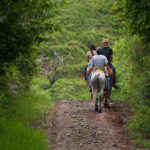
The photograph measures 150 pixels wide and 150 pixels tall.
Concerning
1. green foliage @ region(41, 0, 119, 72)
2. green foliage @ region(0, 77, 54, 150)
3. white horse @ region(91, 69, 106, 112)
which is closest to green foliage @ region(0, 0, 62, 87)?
green foliage @ region(0, 77, 54, 150)

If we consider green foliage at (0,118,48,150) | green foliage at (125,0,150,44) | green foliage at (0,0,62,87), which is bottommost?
green foliage at (0,118,48,150)

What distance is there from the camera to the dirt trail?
766cm

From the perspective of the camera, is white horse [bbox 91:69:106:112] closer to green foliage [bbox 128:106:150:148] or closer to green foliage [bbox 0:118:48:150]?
green foliage [bbox 128:106:150:148]

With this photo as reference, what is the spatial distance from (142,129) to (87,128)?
65.5 inches

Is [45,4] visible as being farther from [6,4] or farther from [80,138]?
[80,138]

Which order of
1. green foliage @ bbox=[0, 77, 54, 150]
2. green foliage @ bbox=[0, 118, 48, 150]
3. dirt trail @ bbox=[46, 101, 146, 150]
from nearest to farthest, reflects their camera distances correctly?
green foliage @ bbox=[0, 118, 48, 150], green foliage @ bbox=[0, 77, 54, 150], dirt trail @ bbox=[46, 101, 146, 150]

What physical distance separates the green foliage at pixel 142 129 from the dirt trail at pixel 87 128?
0.25 m

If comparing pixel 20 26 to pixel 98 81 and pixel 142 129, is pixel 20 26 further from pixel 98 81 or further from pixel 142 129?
pixel 98 81

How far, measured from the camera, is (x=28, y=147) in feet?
22.9

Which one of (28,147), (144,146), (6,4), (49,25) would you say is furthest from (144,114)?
(6,4)

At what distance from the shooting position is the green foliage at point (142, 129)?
779 cm

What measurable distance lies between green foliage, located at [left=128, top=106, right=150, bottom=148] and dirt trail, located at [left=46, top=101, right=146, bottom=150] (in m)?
0.25

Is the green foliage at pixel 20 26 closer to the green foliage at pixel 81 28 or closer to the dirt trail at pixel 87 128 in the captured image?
the dirt trail at pixel 87 128

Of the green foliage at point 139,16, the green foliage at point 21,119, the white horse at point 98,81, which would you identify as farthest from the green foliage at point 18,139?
the green foliage at point 139,16
